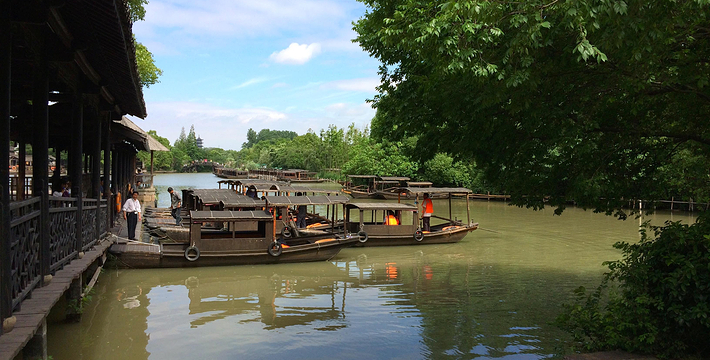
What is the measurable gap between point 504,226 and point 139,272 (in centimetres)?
1891

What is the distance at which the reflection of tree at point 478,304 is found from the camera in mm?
8828

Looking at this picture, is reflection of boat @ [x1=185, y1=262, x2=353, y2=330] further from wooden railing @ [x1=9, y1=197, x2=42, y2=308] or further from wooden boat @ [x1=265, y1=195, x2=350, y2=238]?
wooden railing @ [x1=9, y1=197, x2=42, y2=308]

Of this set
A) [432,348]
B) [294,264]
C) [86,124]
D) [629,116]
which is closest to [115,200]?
[86,124]

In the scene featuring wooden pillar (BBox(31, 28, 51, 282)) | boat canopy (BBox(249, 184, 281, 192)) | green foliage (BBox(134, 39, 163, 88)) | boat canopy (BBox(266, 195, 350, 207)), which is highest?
green foliage (BBox(134, 39, 163, 88))

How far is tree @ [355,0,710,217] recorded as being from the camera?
5879 millimetres

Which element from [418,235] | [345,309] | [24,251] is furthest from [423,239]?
[24,251]

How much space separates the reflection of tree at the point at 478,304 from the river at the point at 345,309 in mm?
29

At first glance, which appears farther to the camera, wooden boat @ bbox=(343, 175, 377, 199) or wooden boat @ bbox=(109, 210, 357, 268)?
wooden boat @ bbox=(343, 175, 377, 199)

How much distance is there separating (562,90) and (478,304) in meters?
5.57

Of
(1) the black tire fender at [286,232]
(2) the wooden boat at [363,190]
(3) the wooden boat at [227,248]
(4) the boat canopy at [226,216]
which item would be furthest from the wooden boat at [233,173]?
(4) the boat canopy at [226,216]

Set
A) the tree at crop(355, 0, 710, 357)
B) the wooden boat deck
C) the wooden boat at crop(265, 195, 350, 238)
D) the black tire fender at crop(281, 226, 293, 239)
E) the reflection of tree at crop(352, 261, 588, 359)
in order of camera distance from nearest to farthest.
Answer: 1. the tree at crop(355, 0, 710, 357)
2. the reflection of tree at crop(352, 261, 588, 359)
3. the wooden boat deck
4. the wooden boat at crop(265, 195, 350, 238)
5. the black tire fender at crop(281, 226, 293, 239)

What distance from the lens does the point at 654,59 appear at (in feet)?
20.7

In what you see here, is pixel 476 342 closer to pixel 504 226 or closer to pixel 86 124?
pixel 86 124

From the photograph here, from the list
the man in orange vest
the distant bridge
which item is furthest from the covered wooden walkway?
the distant bridge
